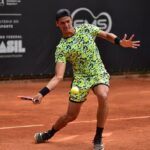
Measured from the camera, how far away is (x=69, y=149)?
22.2ft

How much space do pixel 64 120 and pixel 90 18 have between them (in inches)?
299

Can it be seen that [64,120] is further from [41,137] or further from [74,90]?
[74,90]

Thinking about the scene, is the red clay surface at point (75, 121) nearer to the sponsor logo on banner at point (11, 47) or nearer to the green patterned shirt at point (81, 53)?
the sponsor logo on banner at point (11, 47)

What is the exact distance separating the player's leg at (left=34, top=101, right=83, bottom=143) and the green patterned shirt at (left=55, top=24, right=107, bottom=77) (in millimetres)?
395

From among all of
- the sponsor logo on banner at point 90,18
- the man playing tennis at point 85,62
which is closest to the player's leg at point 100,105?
the man playing tennis at point 85,62

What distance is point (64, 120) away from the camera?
6879mm

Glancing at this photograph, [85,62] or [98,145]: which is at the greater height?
[85,62]

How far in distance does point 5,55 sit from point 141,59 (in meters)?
3.89

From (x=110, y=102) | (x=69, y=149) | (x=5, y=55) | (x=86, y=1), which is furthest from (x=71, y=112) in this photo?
(x=86, y=1)

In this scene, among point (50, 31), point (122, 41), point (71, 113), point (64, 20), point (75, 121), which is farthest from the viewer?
point (50, 31)

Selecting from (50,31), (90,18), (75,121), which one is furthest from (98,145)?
(90,18)

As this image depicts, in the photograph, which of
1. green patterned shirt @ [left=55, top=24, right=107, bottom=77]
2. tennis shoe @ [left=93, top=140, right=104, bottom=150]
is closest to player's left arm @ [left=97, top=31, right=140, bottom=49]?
green patterned shirt @ [left=55, top=24, right=107, bottom=77]

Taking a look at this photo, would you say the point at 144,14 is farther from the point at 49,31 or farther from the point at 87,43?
the point at 87,43

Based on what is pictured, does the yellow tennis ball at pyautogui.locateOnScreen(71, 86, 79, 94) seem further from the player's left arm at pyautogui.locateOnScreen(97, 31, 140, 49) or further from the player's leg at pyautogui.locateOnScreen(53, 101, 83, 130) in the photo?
the player's left arm at pyautogui.locateOnScreen(97, 31, 140, 49)
